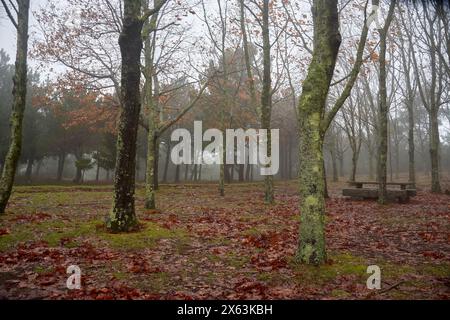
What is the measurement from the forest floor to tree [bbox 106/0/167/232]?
0.58 metres

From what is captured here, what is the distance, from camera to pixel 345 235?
8.84 metres

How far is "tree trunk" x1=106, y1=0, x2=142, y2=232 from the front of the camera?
28.0 ft

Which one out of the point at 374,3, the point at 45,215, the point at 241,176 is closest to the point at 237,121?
the point at 241,176

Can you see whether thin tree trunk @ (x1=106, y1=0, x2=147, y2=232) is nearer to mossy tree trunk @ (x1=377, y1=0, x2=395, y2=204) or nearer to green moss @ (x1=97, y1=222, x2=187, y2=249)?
green moss @ (x1=97, y1=222, x2=187, y2=249)

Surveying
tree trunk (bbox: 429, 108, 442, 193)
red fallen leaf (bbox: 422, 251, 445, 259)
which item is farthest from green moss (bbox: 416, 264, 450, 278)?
tree trunk (bbox: 429, 108, 442, 193)

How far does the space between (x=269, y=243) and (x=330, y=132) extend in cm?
3600

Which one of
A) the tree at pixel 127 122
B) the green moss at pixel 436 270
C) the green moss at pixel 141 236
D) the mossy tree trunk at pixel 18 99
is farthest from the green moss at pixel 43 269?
the green moss at pixel 436 270

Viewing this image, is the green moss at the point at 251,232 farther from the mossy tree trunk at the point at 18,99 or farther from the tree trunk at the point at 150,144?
the mossy tree trunk at the point at 18,99

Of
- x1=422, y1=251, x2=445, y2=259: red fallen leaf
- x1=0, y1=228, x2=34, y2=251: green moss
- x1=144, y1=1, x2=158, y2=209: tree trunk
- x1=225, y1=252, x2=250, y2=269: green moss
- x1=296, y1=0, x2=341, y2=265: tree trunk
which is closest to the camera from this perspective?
x1=296, y1=0, x2=341, y2=265: tree trunk

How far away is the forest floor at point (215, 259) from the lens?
16.3 feet

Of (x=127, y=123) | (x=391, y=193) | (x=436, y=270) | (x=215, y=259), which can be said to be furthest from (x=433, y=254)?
(x=391, y=193)

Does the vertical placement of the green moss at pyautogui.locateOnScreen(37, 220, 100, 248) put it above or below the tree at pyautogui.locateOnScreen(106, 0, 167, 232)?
below

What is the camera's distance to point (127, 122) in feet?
28.6
